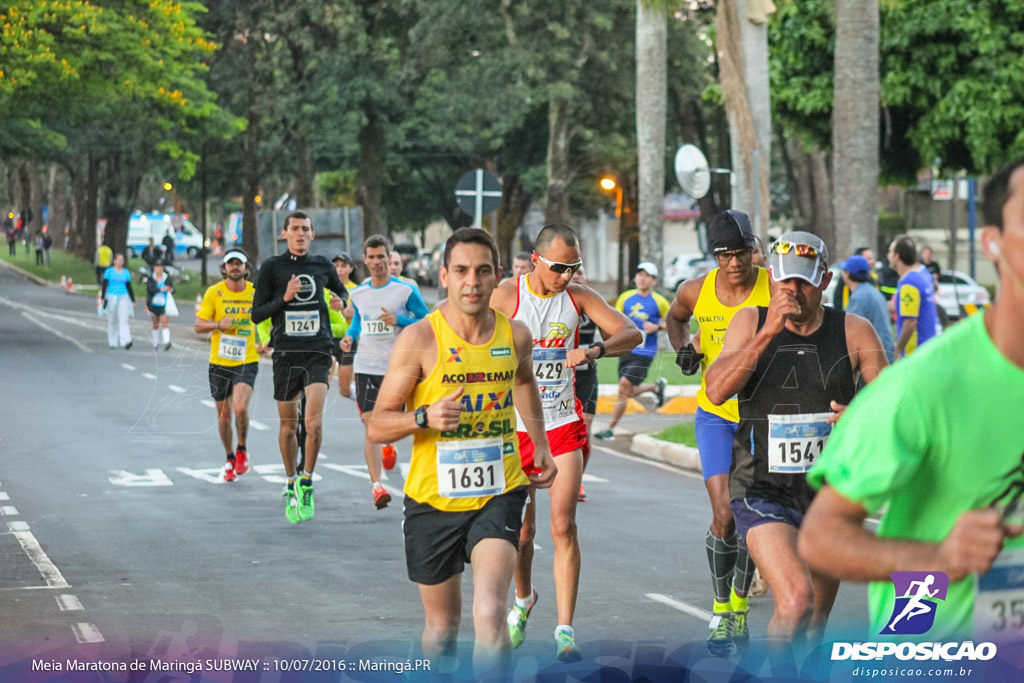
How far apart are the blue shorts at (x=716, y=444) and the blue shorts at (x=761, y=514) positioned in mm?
1266

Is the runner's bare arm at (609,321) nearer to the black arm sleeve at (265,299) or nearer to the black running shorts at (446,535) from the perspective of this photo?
the black running shorts at (446,535)

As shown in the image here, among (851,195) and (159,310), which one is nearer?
(851,195)

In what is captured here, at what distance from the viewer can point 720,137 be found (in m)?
49.4

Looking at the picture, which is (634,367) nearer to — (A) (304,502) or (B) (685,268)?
(A) (304,502)

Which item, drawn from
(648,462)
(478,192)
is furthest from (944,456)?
Result: (478,192)

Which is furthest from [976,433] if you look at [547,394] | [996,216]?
[547,394]

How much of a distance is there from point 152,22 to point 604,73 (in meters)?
17.7

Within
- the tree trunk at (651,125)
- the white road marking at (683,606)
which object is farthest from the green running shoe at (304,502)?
the tree trunk at (651,125)

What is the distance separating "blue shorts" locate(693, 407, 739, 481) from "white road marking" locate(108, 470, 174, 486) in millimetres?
6659

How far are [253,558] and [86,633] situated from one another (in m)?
2.20

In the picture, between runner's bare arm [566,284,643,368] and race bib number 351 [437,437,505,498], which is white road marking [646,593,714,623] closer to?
runner's bare arm [566,284,643,368]

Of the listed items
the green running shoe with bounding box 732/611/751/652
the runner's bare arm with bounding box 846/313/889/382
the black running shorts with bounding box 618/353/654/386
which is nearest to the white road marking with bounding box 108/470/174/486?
the black running shorts with bounding box 618/353/654/386

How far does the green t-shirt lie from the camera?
263 centimetres

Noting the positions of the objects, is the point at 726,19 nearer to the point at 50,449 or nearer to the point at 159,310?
the point at 50,449
